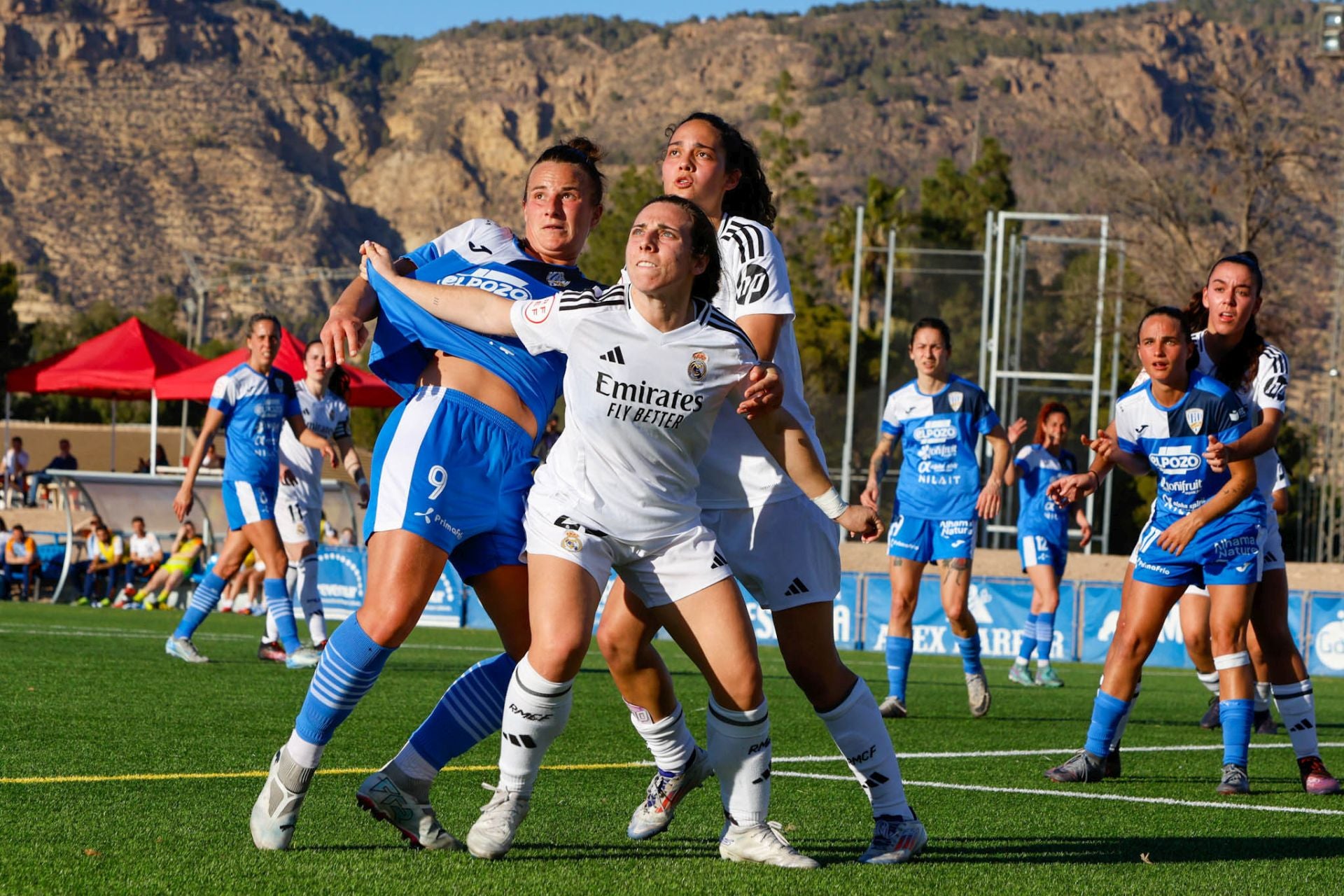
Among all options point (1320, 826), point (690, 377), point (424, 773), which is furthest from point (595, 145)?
point (1320, 826)

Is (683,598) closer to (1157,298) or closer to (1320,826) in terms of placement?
(1320,826)

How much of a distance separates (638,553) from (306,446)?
28.4ft

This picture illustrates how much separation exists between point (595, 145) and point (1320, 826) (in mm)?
3516

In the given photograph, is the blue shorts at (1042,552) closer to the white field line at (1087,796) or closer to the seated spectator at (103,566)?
the white field line at (1087,796)

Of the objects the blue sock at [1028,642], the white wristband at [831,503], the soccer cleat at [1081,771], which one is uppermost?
the white wristband at [831,503]

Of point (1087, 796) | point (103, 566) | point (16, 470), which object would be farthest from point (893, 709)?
point (16, 470)

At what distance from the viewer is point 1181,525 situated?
661cm

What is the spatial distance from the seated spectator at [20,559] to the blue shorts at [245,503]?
1313 centimetres

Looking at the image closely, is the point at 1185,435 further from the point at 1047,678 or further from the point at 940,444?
the point at 1047,678

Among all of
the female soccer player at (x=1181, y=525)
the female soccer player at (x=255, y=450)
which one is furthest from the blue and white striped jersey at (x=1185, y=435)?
the female soccer player at (x=255, y=450)

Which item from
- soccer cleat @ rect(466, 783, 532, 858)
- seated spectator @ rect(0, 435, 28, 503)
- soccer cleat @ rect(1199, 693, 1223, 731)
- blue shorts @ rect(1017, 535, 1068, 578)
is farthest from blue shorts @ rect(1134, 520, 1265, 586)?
seated spectator @ rect(0, 435, 28, 503)

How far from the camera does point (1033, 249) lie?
1463 inches

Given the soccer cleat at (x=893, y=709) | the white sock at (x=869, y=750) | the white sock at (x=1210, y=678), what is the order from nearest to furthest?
1. the white sock at (x=869, y=750)
2. the white sock at (x=1210, y=678)
3. the soccer cleat at (x=893, y=709)

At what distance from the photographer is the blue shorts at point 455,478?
4.63 metres
